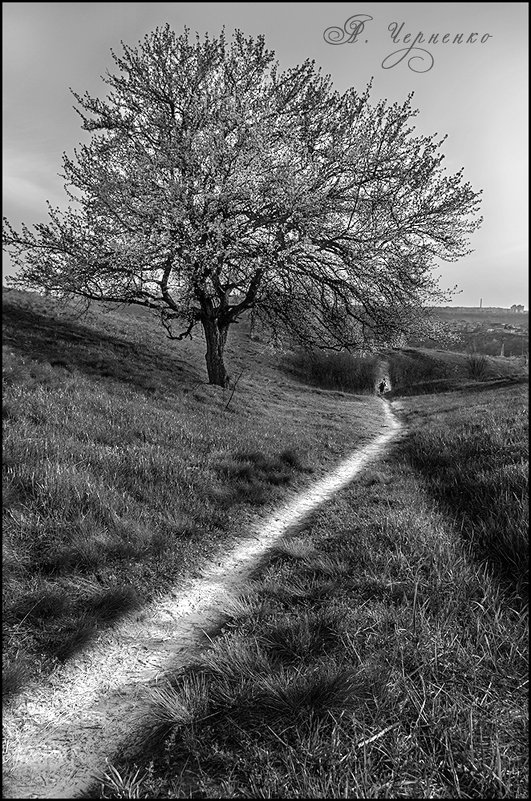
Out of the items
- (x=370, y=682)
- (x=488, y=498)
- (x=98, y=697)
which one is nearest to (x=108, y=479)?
(x=98, y=697)

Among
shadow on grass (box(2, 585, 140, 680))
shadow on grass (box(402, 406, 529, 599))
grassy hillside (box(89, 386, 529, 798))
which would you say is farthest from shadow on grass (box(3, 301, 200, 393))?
grassy hillside (box(89, 386, 529, 798))

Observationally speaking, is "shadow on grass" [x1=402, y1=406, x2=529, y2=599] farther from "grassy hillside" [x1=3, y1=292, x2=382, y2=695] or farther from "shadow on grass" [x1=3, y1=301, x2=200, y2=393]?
"shadow on grass" [x1=3, y1=301, x2=200, y2=393]

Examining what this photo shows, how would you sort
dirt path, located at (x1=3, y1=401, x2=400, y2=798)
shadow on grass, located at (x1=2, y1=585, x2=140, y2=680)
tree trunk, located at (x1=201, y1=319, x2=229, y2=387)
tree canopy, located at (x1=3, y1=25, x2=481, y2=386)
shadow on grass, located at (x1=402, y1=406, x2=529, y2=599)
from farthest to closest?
tree trunk, located at (x1=201, y1=319, x2=229, y2=387) < tree canopy, located at (x1=3, y1=25, x2=481, y2=386) < shadow on grass, located at (x1=2, y1=585, x2=140, y2=680) < shadow on grass, located at (x1=402, y1=406, x2=529, y2=599) < dirt path, located at (x1=3, y1=401, x2=400, y2=798)

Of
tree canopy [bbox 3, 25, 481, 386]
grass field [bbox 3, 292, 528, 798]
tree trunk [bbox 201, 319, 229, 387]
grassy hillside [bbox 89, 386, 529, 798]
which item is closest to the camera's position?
grassy hillside [bbox 89, 386, 529, 798]

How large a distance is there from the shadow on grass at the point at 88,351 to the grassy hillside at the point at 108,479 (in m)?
0.13

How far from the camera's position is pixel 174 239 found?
45.3 feet

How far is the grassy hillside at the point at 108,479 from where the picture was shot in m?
4.36

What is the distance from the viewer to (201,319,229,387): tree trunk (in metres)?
18.1

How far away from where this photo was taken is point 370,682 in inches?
118

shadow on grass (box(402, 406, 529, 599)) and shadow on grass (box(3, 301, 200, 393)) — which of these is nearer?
shadow on grass (box(402, 406, 529, 599))

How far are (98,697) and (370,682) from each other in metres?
2.39

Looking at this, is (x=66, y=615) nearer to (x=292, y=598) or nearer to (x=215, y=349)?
(x=292, y=598)

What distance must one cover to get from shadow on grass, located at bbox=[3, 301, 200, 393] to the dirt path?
33.4 feet

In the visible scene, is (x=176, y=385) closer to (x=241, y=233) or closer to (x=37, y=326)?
(x=241, y=233)
